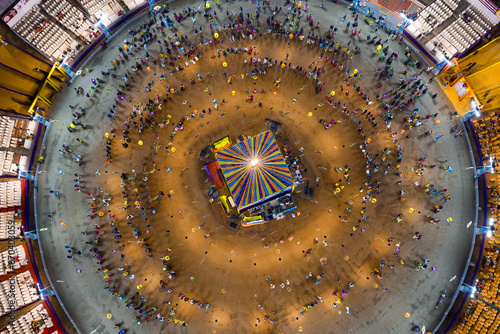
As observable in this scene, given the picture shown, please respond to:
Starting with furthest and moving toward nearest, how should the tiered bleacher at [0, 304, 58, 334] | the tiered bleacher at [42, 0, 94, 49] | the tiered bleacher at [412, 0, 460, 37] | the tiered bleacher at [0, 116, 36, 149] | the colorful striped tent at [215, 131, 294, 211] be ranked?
the tiered bleacher at [42, 0, 94, 49], the tiered bleacher at [412, 0, 460, 37], the tiered bleacher at [0, 116, 36, 149], the colorful striped tent at [215, 131, 294, 211], the tiered bleacher at [0, 304, 58, 334]

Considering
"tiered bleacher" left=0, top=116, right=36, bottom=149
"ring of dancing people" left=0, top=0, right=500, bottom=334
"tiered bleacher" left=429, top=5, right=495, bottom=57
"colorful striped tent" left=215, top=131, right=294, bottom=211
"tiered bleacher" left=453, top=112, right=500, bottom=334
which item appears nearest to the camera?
"tiered bleacher" left=453, top=112, right=500, bottom=334

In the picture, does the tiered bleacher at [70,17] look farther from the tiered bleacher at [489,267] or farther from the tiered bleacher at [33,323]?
the tiered bleacher at [489,267]

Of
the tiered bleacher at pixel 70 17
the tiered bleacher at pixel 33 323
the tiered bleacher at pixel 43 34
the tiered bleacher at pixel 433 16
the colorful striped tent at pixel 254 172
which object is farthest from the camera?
the tiered bleacher at pixel 70 17

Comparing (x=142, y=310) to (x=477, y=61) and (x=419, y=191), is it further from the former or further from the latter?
(x=477, y=61)

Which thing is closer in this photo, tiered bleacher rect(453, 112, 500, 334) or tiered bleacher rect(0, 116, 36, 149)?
tiered bleacher rect(453, 112, 500, 334)

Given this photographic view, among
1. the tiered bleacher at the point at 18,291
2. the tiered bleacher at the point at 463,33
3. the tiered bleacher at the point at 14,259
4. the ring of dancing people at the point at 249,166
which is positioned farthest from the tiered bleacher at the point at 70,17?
the tiered bleacher at the point at 463,33

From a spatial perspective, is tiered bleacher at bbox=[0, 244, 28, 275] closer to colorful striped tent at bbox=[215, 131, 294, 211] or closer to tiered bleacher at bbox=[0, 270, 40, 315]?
tiered bleacher at bbox=[0, 270, 40, 315]

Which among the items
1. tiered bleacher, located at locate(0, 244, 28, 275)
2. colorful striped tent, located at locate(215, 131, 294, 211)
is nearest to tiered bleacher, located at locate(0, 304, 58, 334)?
tiered bleacher, located at locate(0, 244, 28, 275)

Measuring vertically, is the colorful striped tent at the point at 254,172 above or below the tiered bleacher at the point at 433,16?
below
